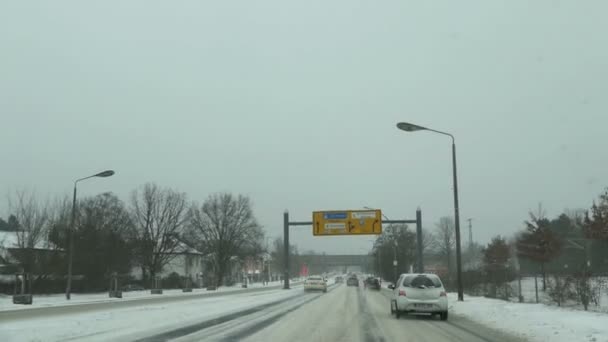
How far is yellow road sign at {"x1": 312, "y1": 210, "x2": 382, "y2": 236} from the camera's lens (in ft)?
172

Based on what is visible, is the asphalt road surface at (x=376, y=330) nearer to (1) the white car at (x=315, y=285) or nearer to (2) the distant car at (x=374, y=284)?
(1) the white car at (x=315, y=285)

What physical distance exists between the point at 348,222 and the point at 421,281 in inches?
1242

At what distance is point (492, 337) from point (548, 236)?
22.6 metres

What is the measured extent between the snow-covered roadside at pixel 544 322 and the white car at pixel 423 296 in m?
1.40

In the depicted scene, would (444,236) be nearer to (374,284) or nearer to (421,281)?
(374,284)

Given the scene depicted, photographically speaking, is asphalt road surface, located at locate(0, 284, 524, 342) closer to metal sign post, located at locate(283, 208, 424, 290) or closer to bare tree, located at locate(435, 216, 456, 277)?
metal sign post, located at locate(283, 208, 424, 290)

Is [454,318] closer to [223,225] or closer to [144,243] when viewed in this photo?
[144,243]

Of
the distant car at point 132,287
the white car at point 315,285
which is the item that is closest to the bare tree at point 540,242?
the white car at point 315,285

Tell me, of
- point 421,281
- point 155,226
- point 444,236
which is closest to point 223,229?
point 155,226

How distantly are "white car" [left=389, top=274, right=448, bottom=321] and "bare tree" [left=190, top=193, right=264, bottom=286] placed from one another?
65267 millimetres

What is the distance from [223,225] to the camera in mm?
85375

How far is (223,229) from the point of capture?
85.4m

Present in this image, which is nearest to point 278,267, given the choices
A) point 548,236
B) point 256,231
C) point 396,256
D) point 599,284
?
point 256,231

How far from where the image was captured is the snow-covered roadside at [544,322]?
45.4 feet
